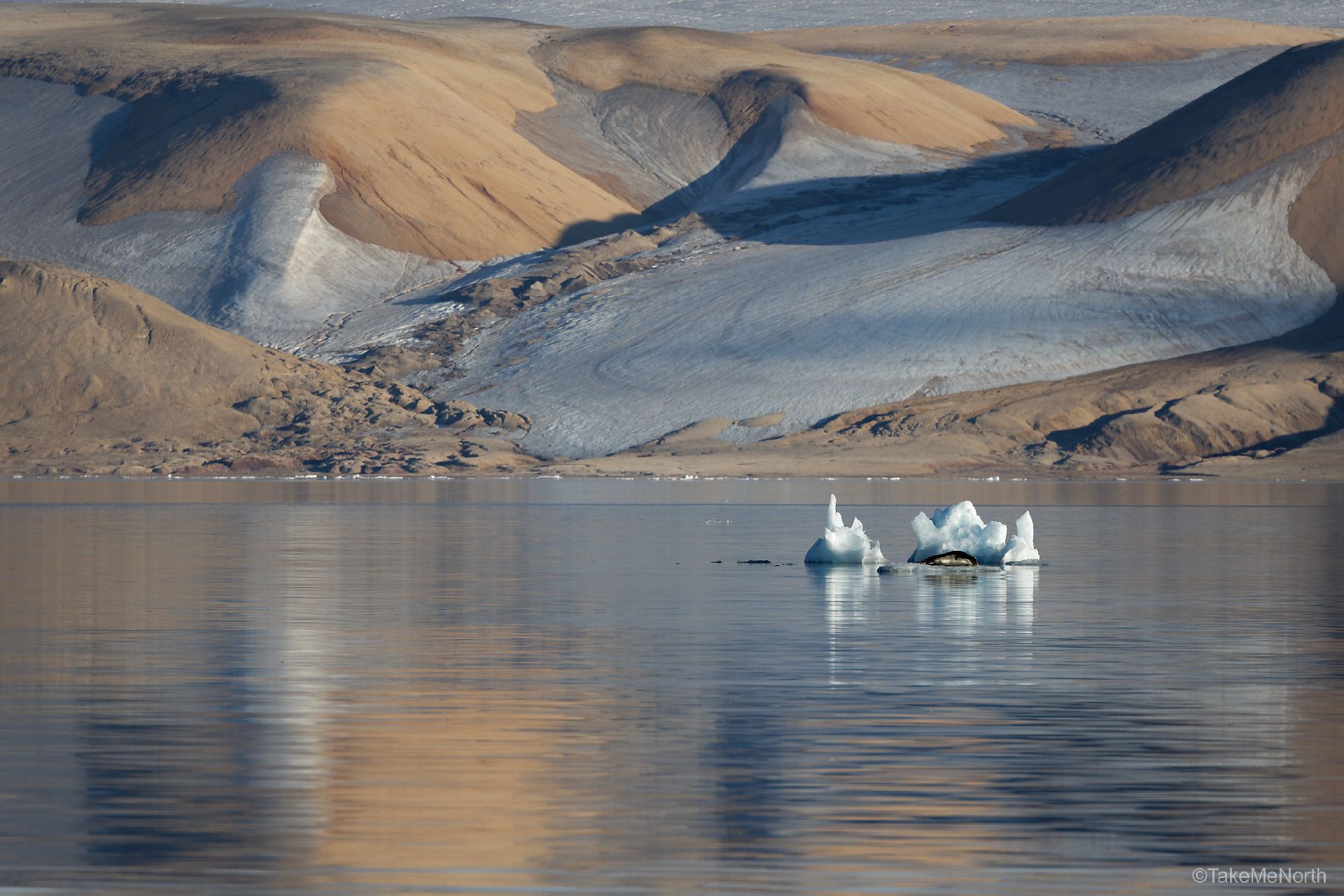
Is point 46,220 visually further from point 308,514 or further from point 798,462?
Result: point 308,514

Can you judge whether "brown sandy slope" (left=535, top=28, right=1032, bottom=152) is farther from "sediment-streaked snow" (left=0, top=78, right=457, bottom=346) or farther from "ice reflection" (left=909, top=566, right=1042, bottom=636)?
"ice reflection" (left=909, top=566, right=1042, bottom=636)

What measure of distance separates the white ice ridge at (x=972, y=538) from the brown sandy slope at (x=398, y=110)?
388 ft

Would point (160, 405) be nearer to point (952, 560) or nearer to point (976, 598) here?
point (952, 560)

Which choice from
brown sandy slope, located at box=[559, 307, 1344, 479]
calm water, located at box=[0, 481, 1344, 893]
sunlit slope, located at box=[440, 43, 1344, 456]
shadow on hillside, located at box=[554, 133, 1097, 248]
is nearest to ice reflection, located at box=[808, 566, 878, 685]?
calm water, located at box=[0, 481, 1344, 893]

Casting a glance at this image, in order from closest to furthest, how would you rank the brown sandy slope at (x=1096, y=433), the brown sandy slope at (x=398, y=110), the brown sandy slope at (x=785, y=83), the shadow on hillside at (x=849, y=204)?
the brown sandy slope at (x=1096, y=433), the shadow on hillside at (x=849, y=204), the brown sandy slope at (x=398, y=110), the brown sandy slope at (x=785, y=83)

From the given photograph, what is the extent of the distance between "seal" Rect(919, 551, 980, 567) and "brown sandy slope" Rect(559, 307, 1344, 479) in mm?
77116

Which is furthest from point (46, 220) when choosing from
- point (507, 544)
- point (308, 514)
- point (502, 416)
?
point (507, 544)

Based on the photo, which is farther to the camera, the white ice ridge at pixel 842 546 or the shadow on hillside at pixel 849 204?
the shadow on hillside at pixel 849 204

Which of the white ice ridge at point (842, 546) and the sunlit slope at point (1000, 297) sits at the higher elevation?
the sunlit slope at point (1000, 297)

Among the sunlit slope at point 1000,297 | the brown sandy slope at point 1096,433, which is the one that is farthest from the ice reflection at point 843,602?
the sunlit slope at point 1000,297

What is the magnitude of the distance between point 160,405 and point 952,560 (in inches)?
3649

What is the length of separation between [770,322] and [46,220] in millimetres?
56461

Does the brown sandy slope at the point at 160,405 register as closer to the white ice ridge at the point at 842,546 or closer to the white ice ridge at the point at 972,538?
the white ice ridge at the point at 842,546

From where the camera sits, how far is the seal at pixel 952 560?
138 ft
